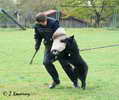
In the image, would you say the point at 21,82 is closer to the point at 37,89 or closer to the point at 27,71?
the point at 37,89

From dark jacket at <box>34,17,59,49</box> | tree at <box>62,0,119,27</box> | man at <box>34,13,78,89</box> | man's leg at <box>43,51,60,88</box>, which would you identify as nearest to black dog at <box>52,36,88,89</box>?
man at <box>34,13,78,89</box>

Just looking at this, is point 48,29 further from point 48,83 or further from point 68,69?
point 48,83

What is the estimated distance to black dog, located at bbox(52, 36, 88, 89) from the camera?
8.38 meters

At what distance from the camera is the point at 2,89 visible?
872 cm

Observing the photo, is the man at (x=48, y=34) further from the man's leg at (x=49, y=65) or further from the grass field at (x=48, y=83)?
the grass field at (x=48, y=83)

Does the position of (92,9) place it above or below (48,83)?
below

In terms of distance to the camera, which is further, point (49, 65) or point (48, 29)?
point (49, 65)

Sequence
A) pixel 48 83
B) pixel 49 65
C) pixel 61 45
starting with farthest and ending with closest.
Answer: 1. pixel 48 83
2. pixel 49 65
3. pixel 61 45

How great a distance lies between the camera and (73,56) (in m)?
8.51

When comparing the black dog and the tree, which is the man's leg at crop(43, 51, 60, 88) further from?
the tree

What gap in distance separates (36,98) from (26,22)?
1752 inches

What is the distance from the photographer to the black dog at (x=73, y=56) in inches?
330

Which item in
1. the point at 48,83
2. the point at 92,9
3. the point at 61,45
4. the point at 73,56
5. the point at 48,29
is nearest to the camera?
the point at 61,45

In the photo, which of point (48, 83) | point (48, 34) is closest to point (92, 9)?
point (48, 83)
